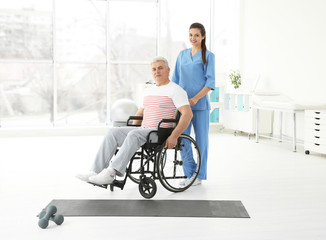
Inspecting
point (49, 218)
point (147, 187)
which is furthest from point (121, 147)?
point (49, 218)

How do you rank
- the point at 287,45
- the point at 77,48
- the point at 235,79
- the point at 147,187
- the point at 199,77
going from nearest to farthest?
the point at 147,187 → the point at 199,77 → the point at 287,45 → the point at 235,79 → the point at 77,48

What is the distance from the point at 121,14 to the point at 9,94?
4580 millimetres

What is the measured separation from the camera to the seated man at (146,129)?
3100 mm

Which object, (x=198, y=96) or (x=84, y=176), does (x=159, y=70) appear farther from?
(x=84, y=176)

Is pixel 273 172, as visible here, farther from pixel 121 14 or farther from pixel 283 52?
pixel 121 14

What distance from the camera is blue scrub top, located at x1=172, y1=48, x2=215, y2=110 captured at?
3.55 meters

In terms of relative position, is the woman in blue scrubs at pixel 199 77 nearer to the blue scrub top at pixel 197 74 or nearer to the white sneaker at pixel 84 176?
the blue scrub top at pixel 197 74

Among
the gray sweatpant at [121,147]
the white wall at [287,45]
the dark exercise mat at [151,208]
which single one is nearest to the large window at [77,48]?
the white wall at [287,45]

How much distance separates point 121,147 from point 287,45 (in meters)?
4.07

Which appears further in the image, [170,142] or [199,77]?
[199,77]

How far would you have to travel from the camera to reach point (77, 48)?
14898 mm

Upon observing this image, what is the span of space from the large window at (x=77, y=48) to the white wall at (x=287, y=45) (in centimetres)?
496

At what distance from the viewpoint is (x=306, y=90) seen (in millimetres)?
5980

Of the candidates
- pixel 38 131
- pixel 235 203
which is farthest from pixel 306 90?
pixel 38 131
